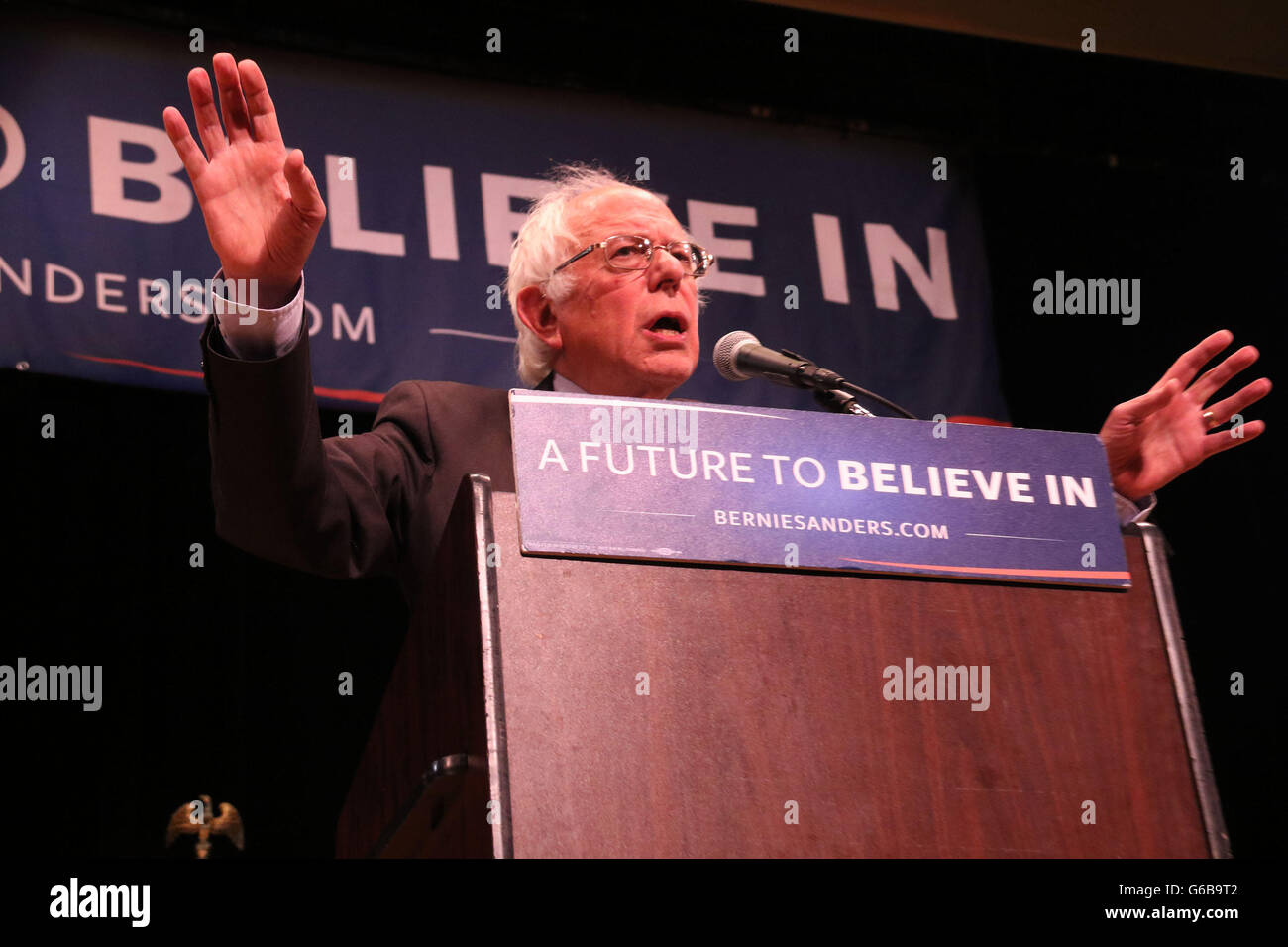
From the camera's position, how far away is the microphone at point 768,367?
1.62 meters

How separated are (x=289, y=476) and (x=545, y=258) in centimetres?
84

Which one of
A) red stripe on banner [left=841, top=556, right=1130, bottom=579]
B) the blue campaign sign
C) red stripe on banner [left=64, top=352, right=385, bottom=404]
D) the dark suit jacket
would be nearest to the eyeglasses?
the dark suit jacket

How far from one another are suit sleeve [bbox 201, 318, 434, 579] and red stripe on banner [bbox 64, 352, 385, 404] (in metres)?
1.44

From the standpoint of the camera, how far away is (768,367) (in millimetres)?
1708

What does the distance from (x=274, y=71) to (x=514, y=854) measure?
114 inches

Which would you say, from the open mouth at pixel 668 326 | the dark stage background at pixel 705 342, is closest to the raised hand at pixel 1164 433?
the open mouth at pixel 668 326

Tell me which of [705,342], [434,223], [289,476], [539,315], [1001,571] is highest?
[434,223]

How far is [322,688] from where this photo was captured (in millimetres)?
3463

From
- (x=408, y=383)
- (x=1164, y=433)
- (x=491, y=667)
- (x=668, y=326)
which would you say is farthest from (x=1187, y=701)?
(x=408, y=383)

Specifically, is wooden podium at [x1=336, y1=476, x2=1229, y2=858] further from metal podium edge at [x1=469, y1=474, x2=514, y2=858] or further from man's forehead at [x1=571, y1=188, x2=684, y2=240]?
man's forehead at [x1=571, y1=188, x2=684, y2=240]

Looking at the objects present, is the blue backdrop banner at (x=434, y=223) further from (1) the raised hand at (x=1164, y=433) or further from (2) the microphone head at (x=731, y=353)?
(1) the raised hand at (x=1164, y=433)

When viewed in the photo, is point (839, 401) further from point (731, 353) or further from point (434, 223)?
point (434, 223)

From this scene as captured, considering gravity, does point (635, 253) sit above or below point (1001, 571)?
above

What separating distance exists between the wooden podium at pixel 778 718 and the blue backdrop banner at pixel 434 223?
2.12 metres
